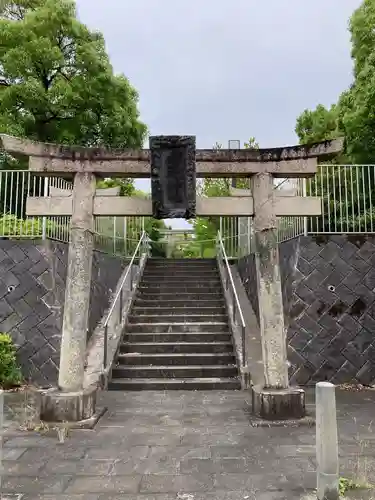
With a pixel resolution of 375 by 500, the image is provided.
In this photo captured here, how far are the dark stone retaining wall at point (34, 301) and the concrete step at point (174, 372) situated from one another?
1279 mm

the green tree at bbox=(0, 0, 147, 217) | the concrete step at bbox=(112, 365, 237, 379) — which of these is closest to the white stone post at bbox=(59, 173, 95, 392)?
the concrete step at bbox=(112, 365, 237, 379)

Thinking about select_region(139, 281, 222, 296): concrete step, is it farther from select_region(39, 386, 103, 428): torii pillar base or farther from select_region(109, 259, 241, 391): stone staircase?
select_region(39, 386, 103, 428): torii pillar base

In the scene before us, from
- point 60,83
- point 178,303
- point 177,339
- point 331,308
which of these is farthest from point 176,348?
point 60,83

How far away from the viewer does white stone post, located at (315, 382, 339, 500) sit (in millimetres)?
→ 3363

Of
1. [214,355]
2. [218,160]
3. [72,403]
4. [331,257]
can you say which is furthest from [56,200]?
[331,257]

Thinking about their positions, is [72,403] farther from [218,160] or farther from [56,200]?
[218,160]

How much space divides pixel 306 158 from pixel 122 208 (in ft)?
9.33

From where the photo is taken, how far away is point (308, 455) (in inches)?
174

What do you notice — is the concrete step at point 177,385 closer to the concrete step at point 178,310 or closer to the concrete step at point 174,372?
the concrete step at point 174,372

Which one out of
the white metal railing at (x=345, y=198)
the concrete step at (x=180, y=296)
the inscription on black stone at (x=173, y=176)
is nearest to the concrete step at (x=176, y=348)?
the concrete step at (x=180, y=296)

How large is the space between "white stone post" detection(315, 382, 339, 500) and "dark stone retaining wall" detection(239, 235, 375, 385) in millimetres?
4447

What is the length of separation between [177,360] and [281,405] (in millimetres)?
3050

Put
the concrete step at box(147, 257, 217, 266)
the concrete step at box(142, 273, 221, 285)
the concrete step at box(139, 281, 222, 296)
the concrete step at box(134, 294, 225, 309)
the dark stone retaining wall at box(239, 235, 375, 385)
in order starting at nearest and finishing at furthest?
the dark stone retaining wall at box(239, 235, 375, 385) → the concrete step at box(134, 294, 225, 309) → the concrete step at box(139, 281, 222, 296) → the concrete step at box(142, 273, 221, 285) → the concrete step at box(147, 257, 217, 266)

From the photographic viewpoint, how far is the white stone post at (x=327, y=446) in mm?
3363
